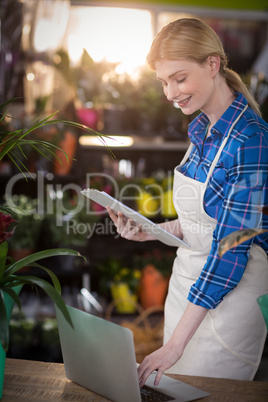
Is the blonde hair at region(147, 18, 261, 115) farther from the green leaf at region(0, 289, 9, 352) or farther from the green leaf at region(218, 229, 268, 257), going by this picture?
the green leaf at region(0, 289, 9, 352)

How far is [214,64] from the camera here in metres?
1.56

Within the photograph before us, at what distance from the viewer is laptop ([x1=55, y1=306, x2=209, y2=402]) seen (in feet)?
3.61

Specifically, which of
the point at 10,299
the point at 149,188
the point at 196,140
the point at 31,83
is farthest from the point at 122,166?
the point at 10,299

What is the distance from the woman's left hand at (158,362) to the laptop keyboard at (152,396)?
19 millimetres

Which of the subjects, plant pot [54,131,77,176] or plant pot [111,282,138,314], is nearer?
plant pot [54,131,77,176]

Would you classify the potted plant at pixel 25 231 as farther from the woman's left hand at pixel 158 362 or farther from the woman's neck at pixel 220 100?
the woman's left hand at pixel 158 362

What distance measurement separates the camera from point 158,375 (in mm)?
1250

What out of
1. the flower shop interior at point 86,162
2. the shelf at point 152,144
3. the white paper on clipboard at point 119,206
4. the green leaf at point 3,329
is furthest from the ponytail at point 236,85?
the shelf at point 152,144

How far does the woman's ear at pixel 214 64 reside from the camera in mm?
1552

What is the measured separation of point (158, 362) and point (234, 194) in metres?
0.47

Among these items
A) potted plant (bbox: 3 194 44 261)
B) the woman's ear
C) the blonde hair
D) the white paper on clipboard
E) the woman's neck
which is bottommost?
potted plant (bbox: 3 194 44 261)

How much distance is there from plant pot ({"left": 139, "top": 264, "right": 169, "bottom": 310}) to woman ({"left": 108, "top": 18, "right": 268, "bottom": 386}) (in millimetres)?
1946

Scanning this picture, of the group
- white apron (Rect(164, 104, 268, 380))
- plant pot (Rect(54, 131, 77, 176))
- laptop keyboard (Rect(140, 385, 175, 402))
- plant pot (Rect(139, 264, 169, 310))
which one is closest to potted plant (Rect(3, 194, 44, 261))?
plant pot (Rect(54, 131, 77, 176))

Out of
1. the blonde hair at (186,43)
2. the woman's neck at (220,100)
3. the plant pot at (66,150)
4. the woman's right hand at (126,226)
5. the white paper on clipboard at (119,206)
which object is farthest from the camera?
the plant pot at (66,150)
